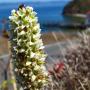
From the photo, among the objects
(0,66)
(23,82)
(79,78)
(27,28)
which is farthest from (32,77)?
(0,66)

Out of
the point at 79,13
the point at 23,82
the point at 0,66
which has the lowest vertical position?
the point at 79,13

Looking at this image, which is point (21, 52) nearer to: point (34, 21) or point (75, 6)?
point (34, 21)

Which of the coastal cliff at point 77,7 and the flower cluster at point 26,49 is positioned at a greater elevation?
the flower cluster at point 26,49

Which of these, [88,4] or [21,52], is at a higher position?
[21,52]

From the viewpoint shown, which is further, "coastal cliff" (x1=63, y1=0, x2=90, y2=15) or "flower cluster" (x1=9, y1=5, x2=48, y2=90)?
"coastal cliff" (x1=63, y1=0, x2=90, y2=15)

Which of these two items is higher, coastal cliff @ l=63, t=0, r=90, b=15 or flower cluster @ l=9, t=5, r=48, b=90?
flower cluster @ l=9, t=5, r=48, b=90

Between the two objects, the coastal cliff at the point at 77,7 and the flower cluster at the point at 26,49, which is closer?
the flower cluster at the point at 26,49
